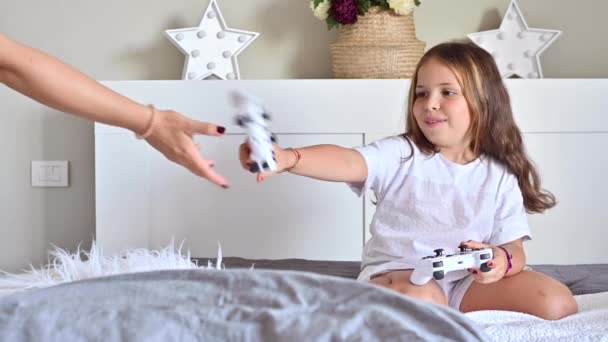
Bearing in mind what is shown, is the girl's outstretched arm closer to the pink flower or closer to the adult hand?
the adult hand

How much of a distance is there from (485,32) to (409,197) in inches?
38.7

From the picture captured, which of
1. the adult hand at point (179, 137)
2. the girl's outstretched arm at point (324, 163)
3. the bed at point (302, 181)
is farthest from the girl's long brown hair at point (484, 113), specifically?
the adult hand at point (179, 137)

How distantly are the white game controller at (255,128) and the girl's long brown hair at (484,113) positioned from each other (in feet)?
1.79

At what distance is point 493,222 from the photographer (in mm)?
1634

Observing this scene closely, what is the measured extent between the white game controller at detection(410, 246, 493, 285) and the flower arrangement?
103 centimetres

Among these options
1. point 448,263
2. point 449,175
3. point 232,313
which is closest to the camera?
point 232,313

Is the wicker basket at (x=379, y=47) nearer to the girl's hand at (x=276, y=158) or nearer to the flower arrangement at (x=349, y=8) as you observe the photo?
the flower arrangement at (x=349, y=8)

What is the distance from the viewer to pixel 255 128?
1159 millimetres

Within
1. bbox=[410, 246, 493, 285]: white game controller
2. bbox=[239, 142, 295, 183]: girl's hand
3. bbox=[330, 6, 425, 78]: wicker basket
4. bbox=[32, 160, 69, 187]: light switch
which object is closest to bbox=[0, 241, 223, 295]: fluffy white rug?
bbox=[239, 142, 295, 183]: girl's hand

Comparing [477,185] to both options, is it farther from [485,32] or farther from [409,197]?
[485,32]

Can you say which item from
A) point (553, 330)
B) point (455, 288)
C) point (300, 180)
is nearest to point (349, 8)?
point (300, 180)

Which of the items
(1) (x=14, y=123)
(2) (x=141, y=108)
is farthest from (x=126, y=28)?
(2) (x=141, y=108)

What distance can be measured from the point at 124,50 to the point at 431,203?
127 cm

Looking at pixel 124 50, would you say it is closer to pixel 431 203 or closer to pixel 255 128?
pixel 431 203
